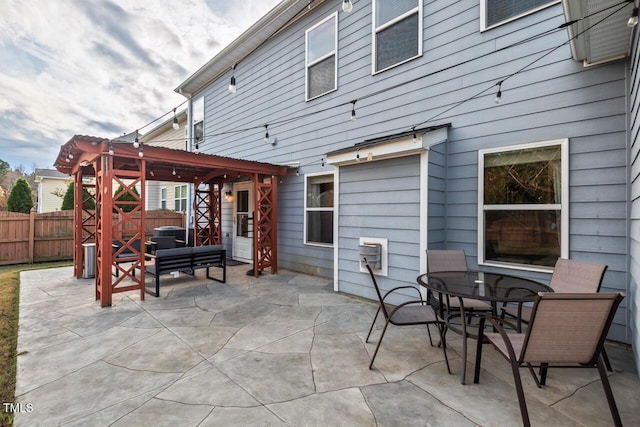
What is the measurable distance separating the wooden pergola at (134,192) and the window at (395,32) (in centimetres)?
318

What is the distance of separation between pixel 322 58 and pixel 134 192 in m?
4.62

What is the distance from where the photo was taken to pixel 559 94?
3293mm

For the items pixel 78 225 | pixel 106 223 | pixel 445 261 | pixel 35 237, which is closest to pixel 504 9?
pixel 445 261

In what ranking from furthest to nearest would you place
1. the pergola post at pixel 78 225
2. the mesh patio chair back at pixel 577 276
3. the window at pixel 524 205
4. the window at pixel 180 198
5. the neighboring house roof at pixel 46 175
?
the neighboring house roof at pixel 46 175
the window at pixel 180 198
the pergola post at pixel 78 225
the window at pixel 524 205
the mesh patio chair back at pixel 577 276

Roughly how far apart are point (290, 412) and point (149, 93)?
18.4 meters

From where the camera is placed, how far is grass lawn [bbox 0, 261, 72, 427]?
2125 millimetres

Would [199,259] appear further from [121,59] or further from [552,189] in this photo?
[121,59]

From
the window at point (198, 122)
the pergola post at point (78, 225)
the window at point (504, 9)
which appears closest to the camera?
the window at point (504, 9)

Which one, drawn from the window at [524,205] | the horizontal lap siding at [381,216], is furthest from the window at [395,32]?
the window at [524,205]

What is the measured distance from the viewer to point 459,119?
408 cm

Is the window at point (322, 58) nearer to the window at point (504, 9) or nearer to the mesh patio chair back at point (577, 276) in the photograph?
the window at point (504, 9)

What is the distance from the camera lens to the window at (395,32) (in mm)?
4586

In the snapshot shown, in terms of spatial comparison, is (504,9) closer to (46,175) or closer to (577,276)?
(577,276)

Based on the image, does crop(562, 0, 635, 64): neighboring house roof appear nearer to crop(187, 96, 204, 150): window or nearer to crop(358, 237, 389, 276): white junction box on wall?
crop(358, 237, 389, 276): white junction box on wall
